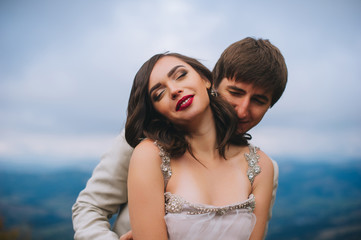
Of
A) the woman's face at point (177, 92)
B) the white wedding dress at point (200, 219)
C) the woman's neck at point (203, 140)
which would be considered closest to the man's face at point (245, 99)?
the woman's neck at point (203, 140)

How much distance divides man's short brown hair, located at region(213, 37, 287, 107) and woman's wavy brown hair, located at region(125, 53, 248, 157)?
0.63 metres

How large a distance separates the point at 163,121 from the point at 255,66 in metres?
1.13

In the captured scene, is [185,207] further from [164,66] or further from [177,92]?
[164,66]

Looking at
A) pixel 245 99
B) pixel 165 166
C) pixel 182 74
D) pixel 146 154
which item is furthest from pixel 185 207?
pixel 245 99

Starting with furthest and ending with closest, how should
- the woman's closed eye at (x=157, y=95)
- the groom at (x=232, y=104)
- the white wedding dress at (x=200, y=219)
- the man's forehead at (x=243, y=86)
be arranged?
1. the man's forehead at (x=243, y=86)
2. the groom at (x=232, y=104)
3. the woman's closed eye at (x=157, y=95)
4. the white wedding dress at (x=200, y=219)

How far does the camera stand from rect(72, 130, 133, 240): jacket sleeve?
269 centimetres

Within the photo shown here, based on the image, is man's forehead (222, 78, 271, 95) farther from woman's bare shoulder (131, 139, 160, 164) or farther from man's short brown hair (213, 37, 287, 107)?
woman's bare shoulder (131, 139, 160, 164)

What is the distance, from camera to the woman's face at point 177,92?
7.02ft

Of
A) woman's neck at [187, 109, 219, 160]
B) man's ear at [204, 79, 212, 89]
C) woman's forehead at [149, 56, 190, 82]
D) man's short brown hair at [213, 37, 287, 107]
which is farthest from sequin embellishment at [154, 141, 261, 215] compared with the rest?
man's short brown hair at [213, 37, 287, 107]

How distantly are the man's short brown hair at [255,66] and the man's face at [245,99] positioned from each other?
5 centimetres

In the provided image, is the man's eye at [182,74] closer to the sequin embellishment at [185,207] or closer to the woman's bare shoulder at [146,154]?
the woman's bare shoulder at [146,154]

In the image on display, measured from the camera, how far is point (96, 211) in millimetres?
2699

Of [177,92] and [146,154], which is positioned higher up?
[177,92]

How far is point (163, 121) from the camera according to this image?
2.39 metres
